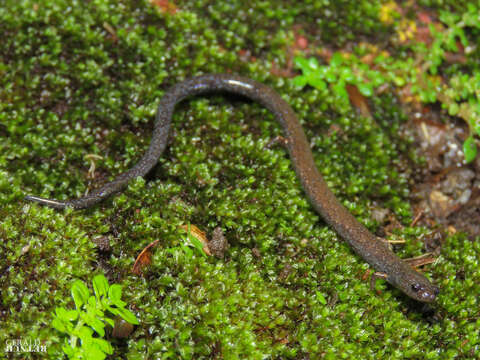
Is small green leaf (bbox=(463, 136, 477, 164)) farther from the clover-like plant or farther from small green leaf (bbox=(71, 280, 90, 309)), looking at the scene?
small green leaf (bbox=(71, 280, 90, 309))

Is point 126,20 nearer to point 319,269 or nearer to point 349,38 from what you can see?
point 349,38

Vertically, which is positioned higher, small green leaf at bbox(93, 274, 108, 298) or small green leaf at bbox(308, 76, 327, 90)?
small green leaf at bbox(308, 76, 327, 90)

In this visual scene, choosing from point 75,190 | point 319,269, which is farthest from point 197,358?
point 75,190

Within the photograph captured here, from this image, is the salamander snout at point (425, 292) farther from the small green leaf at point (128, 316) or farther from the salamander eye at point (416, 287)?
the small green leaf at point (128, 316)

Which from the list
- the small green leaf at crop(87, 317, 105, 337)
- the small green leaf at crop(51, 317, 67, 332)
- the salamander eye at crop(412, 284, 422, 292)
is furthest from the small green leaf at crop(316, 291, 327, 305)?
the small green leaf at crop(51, 317, 67, 332)

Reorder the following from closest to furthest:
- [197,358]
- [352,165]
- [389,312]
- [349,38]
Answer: [197,358] → [389,312] → [352,165] → [349,38]

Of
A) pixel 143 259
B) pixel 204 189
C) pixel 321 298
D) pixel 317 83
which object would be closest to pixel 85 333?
pixel 143 259

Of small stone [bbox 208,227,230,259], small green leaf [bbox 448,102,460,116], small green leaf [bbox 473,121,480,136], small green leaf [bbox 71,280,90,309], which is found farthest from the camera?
small green leaf [bbox 448,102,460,116]

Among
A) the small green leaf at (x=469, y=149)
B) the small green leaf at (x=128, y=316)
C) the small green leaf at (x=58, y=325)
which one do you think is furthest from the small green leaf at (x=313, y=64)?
the small green leaf at (x=58, y=325)

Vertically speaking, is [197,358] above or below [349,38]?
below
